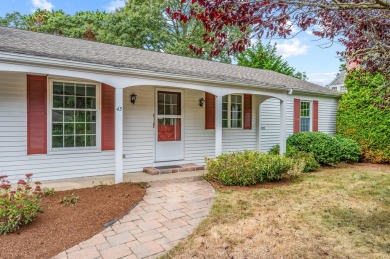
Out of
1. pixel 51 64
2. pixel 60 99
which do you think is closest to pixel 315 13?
pixel 51 64

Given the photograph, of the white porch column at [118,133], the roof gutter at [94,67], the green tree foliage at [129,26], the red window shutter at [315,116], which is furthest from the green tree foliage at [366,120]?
the green tree foliage at [129,26]

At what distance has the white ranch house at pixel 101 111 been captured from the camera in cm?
552

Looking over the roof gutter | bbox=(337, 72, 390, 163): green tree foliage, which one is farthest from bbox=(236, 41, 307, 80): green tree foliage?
the roof gutter

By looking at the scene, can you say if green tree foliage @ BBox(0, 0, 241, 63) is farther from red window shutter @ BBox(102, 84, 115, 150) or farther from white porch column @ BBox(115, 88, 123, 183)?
white porch column @ BBox(115, 88, 123, 183)

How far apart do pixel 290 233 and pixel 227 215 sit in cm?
101

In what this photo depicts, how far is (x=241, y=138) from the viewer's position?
9414 millimetres

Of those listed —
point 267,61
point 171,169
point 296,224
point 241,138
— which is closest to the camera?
point 296,224

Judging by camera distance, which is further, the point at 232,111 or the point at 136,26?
the point at 136,26

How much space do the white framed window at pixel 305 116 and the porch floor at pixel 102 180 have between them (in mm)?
6313

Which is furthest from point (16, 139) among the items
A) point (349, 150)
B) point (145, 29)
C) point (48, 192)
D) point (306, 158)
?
point (145, 29)

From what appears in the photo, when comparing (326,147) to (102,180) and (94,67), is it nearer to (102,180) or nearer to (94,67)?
(102,180)

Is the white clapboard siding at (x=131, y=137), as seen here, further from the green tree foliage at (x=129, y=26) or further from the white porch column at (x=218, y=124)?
the green tree foliage at (x=129, y=26)

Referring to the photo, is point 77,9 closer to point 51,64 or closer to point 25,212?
point 51,64

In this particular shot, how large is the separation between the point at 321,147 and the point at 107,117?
281 inches
